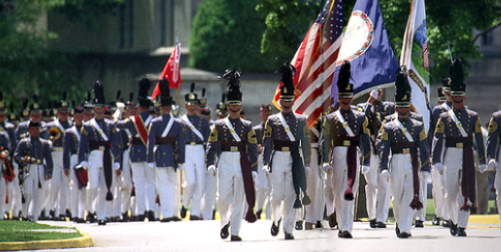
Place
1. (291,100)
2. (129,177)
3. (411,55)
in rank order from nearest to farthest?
1. (291,100)
2. (411,55)
3. (129,177)

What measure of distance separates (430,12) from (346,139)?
3110 mm

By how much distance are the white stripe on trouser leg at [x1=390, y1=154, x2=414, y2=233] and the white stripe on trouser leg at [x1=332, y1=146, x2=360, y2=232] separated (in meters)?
0.53

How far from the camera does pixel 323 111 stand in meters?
13.3

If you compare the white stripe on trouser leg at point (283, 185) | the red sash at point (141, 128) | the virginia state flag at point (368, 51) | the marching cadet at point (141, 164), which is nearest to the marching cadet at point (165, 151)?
the marching cadet at point (141, 164)

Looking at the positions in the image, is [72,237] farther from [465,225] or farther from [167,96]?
[465,225]

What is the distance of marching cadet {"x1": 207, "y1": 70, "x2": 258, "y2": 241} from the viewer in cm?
1291

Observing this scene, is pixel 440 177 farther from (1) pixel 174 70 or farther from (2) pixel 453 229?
(1) pixel 174 70

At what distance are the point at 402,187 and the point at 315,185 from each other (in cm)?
121

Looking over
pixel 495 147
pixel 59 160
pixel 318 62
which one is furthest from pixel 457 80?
pixel 59 160

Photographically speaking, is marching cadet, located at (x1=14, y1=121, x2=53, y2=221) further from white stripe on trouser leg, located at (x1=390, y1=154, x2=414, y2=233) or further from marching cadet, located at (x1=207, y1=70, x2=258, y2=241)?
white stripe on trouser leg, located at (x1=390, y1=154, x2=414, y2=233)

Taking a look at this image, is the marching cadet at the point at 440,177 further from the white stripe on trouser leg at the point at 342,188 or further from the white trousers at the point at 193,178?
the white trousers at the point at 193,178

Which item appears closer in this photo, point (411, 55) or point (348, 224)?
point (348, 224)

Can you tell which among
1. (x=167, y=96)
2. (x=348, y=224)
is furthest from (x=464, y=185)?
(x=167, y=96)

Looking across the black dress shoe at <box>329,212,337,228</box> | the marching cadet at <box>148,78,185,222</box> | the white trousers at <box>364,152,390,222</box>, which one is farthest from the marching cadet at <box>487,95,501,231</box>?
the marching cadet at <box>148,78,185,222</box>
